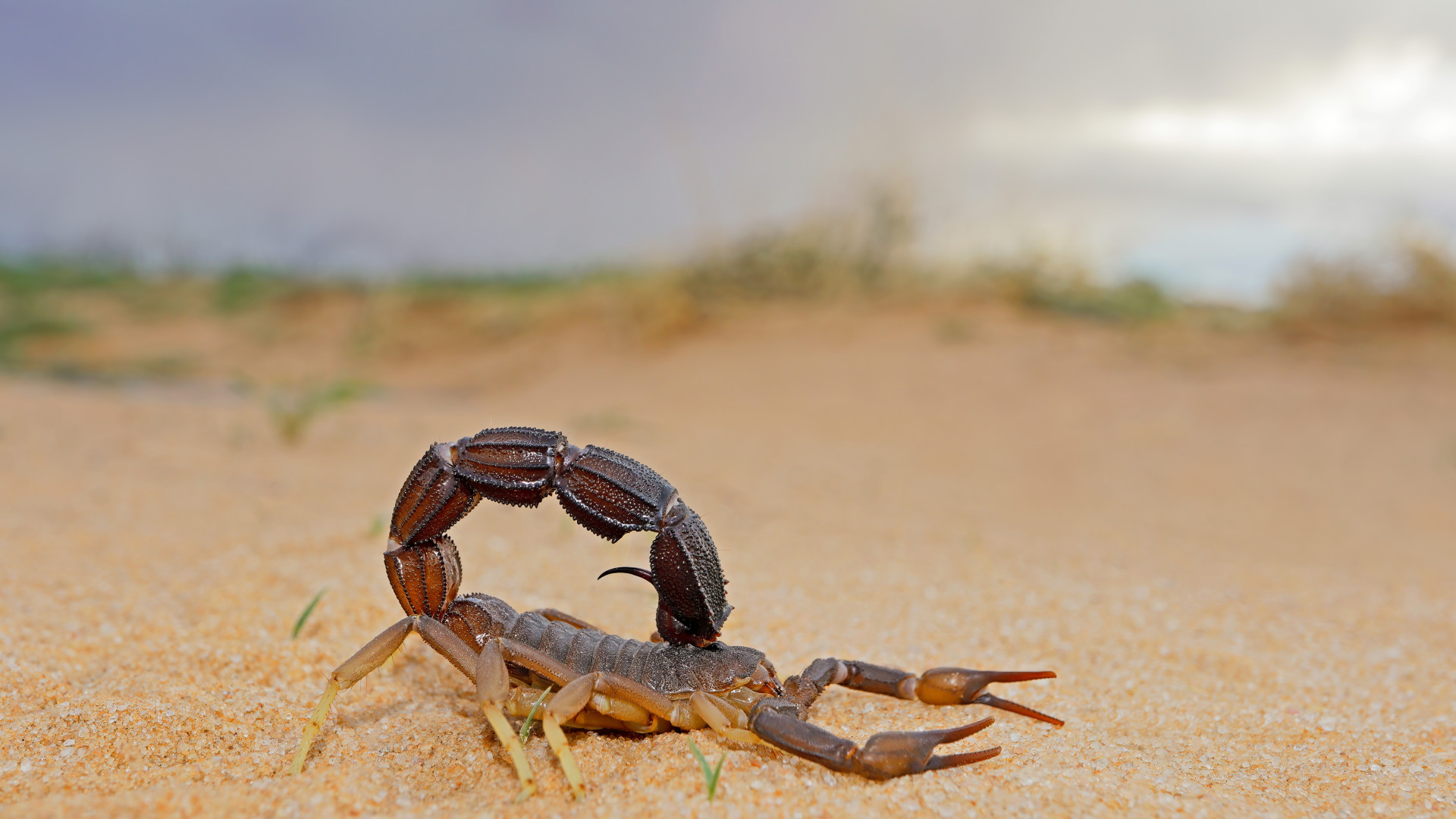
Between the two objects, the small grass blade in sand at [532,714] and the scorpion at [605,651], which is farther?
the small grass blade in sand at [532,714]

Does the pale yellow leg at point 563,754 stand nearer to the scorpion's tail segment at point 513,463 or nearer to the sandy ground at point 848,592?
the sandy ground at point 848,592

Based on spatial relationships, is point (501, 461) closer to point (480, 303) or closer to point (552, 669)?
point (552, 669)

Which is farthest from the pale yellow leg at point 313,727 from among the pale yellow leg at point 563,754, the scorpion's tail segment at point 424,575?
the pale yellow leg at point 563,754

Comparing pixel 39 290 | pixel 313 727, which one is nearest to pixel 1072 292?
pixel 313 727

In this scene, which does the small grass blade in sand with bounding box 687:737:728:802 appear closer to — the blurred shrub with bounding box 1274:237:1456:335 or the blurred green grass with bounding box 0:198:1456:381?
the blurred green grass with bounding box 0:198:1456:381

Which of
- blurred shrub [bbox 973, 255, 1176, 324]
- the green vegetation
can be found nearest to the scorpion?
the green vegetation

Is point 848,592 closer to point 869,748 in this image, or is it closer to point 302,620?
point 869,748
